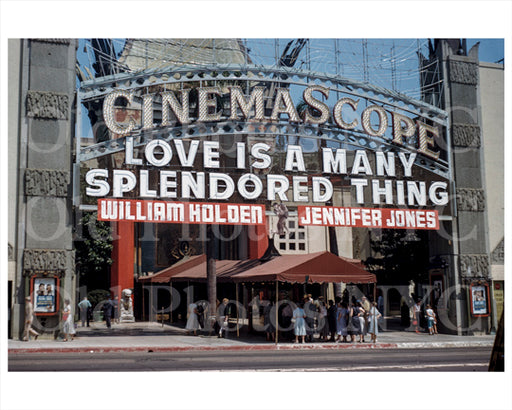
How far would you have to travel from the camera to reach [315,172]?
2761cm

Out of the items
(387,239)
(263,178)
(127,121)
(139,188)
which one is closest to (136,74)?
(127,121)

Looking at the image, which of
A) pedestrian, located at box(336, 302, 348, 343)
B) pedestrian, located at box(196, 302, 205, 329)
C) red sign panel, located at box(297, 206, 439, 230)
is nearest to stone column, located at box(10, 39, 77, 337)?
pedestrian, located at box(196, 302, 205, 329)

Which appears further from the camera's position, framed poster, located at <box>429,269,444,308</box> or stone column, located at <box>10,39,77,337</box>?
framed poster, located at <box>429,269,444,308</box>

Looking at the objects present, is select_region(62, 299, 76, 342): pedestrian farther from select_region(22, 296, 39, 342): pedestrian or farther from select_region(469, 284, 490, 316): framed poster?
select_region(469, 284, 490, 316): framed poster

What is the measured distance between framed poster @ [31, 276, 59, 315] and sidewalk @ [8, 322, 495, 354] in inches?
41.2

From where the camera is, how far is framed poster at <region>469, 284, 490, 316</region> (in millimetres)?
27391

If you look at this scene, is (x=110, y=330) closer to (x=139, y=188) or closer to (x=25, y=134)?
(x=139, y=188)

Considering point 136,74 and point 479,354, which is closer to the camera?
point 479,354

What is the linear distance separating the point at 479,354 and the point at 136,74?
16.1 m

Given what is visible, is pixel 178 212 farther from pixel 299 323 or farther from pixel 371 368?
pixel 371 368

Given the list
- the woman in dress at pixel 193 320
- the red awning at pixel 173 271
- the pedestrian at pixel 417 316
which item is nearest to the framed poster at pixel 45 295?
the woman in dress at pixel 193 320

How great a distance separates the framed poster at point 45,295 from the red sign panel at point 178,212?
288 centimetres

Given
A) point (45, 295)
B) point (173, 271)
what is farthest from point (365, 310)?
point (45, 295)

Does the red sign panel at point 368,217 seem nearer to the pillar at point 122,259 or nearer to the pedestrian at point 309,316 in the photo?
the pedestrian at point 309,316
